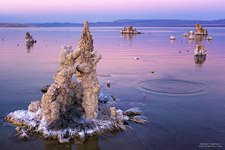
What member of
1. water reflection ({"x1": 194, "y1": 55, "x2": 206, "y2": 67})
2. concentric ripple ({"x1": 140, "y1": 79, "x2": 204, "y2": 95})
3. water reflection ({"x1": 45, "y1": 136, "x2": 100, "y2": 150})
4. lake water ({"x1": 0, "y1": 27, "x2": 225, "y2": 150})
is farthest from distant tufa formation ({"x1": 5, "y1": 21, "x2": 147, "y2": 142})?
water reflection ({"x1": 194, "y1": 55, "x2": 206, "y2": 67})

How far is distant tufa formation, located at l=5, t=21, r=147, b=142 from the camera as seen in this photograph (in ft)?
83.3

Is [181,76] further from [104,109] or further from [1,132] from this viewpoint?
[1,132]

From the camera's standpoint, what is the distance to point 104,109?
29.2 meters

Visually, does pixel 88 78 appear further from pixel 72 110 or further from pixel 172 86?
pixel 172 86

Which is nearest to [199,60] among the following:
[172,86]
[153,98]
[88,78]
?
[172,86]

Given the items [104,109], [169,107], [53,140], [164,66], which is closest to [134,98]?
[169,107]

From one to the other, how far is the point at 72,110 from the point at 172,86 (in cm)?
1985

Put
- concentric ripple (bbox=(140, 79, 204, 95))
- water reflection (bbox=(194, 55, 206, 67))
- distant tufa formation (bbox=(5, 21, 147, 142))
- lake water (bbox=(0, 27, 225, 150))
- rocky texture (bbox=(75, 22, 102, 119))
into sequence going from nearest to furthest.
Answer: lake water (bbox=(0, 27, 225, 150)) < distant tufa formation (bbox=(5, 21, 147, 142)) < rocky texture (bbox=(75, 22, 102, 119)) < concentric ripple (bbox=(140, 79, 204, 95)) < water reflection (bbox=(194, 55, 206, 67))

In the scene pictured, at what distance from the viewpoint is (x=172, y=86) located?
142ft

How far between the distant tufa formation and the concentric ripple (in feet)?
37.9

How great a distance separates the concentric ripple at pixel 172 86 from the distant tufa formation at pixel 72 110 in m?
11.6

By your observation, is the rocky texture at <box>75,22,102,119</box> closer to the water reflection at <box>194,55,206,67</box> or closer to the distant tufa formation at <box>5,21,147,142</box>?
the distant tufa formation at <box>5,21,147,142</box>

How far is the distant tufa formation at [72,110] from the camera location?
83.3 ft

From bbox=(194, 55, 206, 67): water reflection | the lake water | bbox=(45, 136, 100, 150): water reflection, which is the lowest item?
bbox=(45, 136, 100, 150): water reflection
